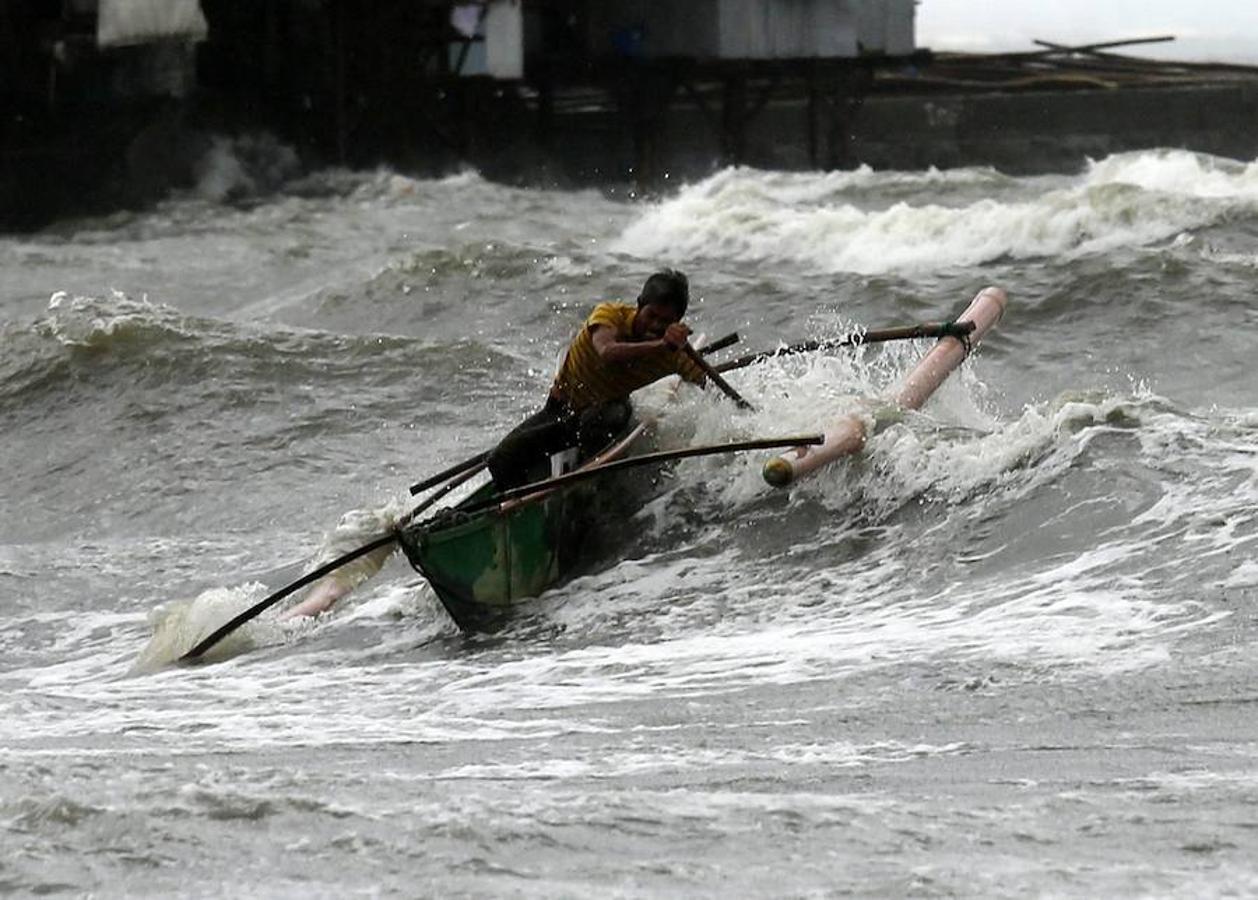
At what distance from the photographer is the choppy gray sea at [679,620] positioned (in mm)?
5363

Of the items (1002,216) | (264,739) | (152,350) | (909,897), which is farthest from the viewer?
(1002,216)

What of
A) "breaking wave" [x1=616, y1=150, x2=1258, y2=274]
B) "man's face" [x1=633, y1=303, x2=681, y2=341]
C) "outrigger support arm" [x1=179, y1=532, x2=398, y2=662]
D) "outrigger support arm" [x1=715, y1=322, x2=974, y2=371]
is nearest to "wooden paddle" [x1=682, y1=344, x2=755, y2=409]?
"man's face" [x1=633, y1=303, x2=681, y2=341]

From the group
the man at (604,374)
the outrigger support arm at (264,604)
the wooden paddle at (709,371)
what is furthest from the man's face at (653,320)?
the outrigger support arm at (264,604)

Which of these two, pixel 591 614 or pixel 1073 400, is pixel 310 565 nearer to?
pixel 591 614

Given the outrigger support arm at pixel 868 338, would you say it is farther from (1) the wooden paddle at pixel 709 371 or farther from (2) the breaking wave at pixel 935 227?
(2) the breaking wave at pixel 935 227

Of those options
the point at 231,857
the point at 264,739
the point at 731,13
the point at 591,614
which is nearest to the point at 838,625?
the point at 591,614

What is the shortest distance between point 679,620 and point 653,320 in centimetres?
122

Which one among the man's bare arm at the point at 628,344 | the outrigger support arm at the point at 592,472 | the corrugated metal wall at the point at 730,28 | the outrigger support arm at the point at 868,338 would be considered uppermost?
the corrugated metal wall at the point at 730,28

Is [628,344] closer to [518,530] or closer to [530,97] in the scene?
[518,530]

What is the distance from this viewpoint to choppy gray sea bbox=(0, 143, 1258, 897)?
17.6 ft

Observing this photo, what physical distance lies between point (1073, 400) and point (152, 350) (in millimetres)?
8204

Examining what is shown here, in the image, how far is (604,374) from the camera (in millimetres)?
9453

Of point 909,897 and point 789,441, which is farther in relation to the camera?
point 789,441

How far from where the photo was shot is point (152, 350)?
648 inches
